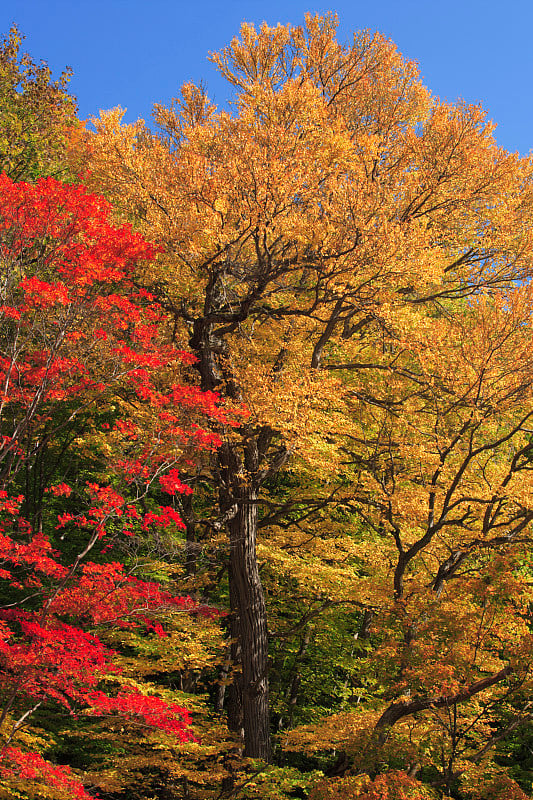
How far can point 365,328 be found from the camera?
13305 millimetres

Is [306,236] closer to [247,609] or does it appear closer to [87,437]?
[87,437]

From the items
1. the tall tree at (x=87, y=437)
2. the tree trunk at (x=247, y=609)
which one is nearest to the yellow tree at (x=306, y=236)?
the tree trunk at (x=247, y=609)

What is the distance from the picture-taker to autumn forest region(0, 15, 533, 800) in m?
7.59

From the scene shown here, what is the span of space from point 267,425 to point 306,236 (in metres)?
2.85

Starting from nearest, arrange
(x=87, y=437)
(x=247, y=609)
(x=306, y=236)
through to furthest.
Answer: (x=306, y=236) → (x=247, y=609) → (x=87, y=437)

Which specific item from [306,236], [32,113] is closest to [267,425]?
[306,236]

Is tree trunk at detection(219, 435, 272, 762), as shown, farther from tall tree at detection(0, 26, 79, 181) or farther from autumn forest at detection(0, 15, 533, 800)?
tall tree at detection(0, 26, 79, 181)

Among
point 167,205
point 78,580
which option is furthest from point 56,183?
point 78,580

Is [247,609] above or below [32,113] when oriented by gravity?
below

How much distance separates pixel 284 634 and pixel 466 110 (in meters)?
9.74

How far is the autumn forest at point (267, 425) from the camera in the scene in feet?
24.9

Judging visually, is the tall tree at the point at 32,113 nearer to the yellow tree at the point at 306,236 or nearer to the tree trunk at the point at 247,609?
the yellow tree at the point at 306,236

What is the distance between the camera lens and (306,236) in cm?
921

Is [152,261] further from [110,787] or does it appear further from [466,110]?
[110,787]
